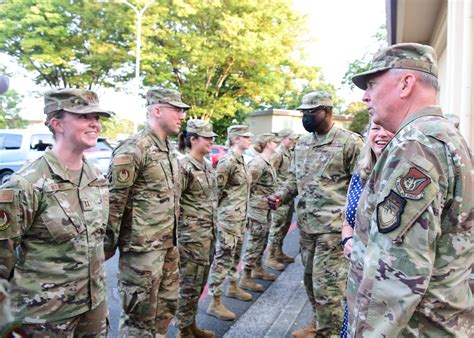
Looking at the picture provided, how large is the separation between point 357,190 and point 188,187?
6.01 ft

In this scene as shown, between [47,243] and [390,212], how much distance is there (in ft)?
5.69

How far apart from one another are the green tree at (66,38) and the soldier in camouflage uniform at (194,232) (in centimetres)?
1432

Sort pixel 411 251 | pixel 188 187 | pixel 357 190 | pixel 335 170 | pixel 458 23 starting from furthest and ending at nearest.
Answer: pixel 458 23 → pixel 188 187 → pixel 335 170 → pixel 357 190 → pixel 411 251

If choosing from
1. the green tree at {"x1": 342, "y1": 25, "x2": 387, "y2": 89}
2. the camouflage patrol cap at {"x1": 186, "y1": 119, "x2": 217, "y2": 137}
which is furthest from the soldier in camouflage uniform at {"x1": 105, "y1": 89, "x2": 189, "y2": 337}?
the green tree at {"x1": 342, "y1": 25, "x2": 387, "y2": 89}

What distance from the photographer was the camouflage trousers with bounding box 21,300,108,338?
7.44 ft

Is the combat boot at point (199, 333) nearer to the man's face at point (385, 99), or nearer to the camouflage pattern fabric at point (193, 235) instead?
the camouflage pattern fabric at point (193, 235)

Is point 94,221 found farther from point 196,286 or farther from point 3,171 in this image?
point 3,171

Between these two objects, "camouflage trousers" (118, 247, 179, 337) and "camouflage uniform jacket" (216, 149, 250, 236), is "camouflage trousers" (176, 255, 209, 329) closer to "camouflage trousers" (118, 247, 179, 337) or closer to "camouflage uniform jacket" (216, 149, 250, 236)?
"camouflage trousers" (118, 247, 179, 337)

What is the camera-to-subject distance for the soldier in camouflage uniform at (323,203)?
3736 mm

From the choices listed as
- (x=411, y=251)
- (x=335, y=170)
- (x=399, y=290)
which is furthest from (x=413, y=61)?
(x=335, y=170)

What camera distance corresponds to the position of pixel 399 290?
146 cm

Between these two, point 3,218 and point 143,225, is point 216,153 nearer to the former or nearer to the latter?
point 143,225

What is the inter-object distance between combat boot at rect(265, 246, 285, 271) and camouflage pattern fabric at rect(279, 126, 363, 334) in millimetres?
2477

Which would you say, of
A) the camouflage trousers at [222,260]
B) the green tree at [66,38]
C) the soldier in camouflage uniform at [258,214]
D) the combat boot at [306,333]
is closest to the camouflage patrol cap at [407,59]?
the combat boot at [306,333]
